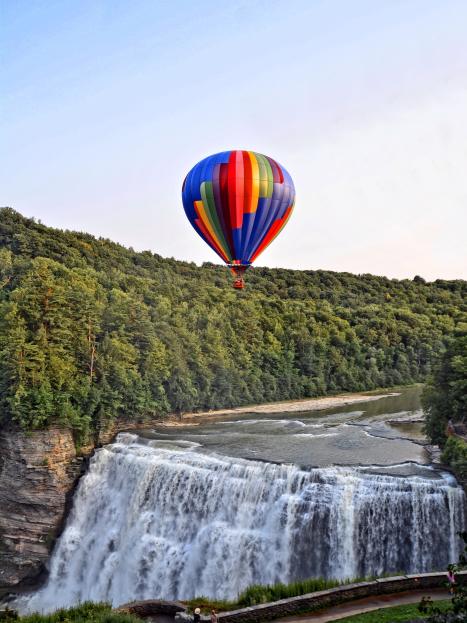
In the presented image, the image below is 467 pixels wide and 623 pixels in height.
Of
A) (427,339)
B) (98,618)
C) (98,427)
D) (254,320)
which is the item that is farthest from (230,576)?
(427,339)

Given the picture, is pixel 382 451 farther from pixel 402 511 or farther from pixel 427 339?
pixel 427 339

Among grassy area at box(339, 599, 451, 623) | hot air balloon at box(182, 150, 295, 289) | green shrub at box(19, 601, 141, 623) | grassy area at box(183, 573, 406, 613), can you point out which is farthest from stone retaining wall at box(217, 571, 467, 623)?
hot air balloon at box(182, 150, 295, 289)

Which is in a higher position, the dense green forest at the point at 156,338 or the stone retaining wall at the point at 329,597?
the dense green forest at the point at 156,338

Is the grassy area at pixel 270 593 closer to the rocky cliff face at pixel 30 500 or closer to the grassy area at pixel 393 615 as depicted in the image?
the grassy area at pixel 393 615

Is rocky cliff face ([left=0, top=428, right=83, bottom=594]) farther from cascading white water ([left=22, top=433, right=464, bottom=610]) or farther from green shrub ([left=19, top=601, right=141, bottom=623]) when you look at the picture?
green shrub ([left=19, top=601, right=141, bottom=623])

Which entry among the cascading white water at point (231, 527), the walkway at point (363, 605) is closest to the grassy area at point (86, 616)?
the walkway at point (363, 605)

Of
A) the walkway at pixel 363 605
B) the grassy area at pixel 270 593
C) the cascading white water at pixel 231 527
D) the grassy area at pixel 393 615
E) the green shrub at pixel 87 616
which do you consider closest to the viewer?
the grassy area at pixel 393 615

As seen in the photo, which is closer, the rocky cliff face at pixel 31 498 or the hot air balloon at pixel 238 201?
the rocky cliff face at pixel 31 498
